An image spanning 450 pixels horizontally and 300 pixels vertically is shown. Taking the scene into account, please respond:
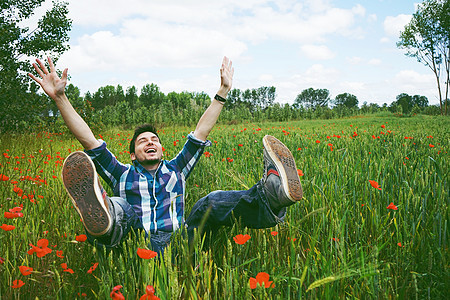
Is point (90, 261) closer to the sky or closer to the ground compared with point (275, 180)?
closer to the ground

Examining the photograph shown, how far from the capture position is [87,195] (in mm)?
1585

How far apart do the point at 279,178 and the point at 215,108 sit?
1.10 meters

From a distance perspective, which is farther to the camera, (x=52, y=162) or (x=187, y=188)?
(x=52, y=162)

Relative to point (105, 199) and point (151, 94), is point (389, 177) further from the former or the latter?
point (151, 94)

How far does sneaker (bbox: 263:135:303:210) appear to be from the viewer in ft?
5.67

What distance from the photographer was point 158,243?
1.94 m

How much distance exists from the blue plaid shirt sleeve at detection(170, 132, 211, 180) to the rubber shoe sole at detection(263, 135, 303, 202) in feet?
2.33

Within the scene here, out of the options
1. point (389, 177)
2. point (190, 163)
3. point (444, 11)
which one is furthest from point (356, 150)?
point (444, 11)

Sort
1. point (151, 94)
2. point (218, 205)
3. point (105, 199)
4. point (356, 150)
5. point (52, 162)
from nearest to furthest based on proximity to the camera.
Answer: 1. point (105, 199)
2. point (218, 205)
3. point (356, 150)
4. point (52, 162)
5. point (151, 94)

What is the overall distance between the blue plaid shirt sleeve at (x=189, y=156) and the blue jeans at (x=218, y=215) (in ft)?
1.35

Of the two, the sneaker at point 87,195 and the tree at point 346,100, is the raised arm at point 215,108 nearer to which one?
the sneaker at point 87,195

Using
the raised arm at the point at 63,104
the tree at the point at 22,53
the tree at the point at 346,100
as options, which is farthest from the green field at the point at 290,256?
the tree at the point at 346,100

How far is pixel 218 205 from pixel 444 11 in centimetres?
3743

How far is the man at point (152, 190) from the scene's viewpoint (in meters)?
1.64
